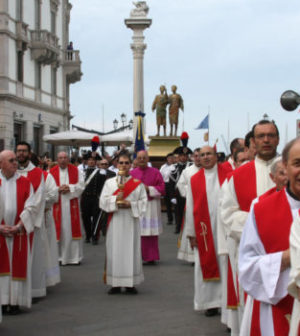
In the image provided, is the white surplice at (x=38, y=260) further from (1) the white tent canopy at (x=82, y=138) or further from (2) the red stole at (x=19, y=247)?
(1) the white tent canopy at (x=82, y=138)

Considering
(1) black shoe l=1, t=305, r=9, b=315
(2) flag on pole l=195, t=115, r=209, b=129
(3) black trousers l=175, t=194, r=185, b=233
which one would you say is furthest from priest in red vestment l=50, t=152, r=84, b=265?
(2) flag on pole l=195, t=115, r=209, b=129

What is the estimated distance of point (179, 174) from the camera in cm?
1598

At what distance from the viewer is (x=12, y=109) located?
3288 centimetres

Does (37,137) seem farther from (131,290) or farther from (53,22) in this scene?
(131,290)

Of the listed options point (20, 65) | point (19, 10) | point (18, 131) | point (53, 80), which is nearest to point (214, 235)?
point (18, 131)

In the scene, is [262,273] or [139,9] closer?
[262,273]

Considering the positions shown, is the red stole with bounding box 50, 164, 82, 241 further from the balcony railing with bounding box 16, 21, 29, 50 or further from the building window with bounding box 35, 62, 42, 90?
the building window with bounding box 35, 62, 42, 90

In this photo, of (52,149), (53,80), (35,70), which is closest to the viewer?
(35,70)

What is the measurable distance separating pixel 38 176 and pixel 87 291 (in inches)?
66.3

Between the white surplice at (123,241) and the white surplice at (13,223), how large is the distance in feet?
4.18

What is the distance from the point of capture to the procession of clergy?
127 inches

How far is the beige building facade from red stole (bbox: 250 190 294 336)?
26.6 metres

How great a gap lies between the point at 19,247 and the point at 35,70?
31155 millimetres

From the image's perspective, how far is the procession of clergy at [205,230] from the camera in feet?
10.5
